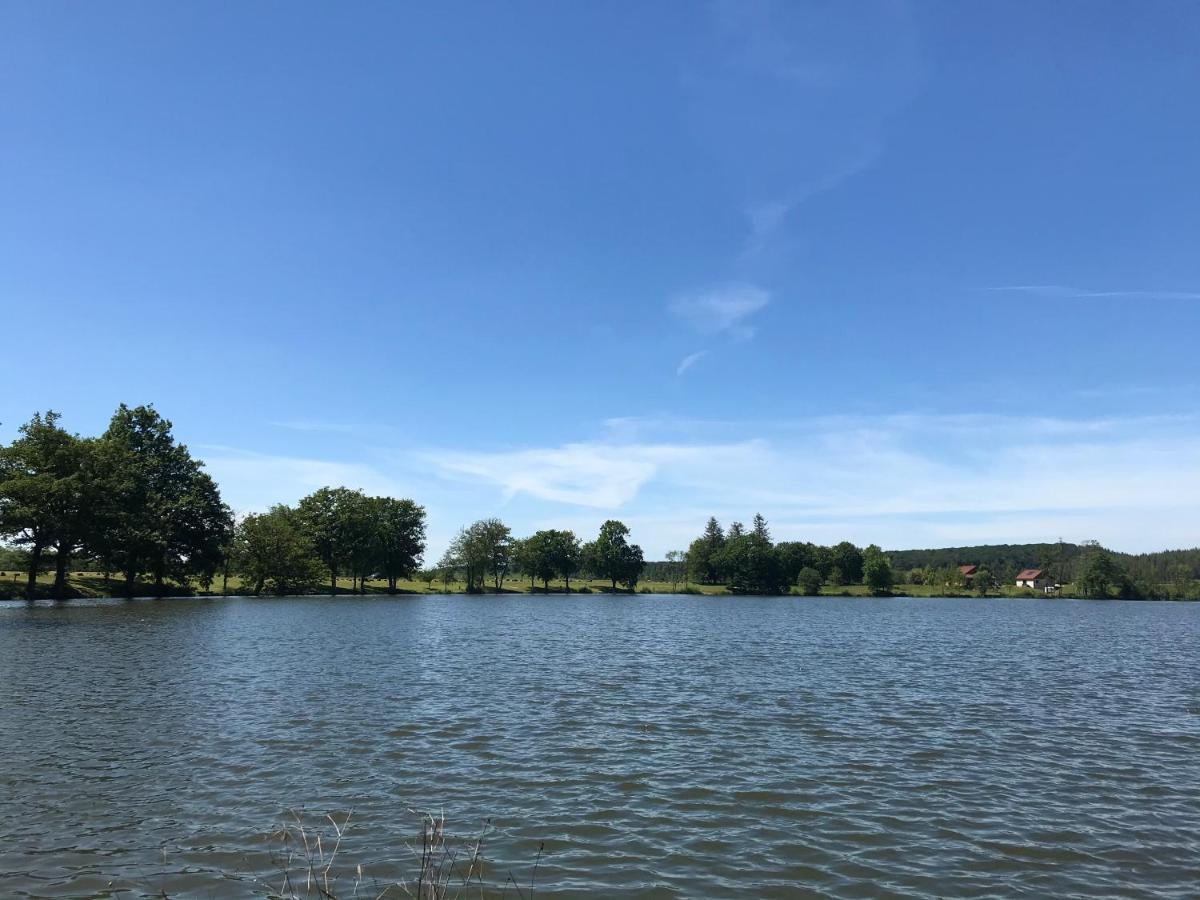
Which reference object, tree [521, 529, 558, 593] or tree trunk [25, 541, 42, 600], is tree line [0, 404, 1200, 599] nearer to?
tree trunk [25, 541, 42, 600]

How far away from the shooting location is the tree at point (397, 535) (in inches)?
5802

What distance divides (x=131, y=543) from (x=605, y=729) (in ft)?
284

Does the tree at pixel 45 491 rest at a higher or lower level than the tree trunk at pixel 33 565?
higher

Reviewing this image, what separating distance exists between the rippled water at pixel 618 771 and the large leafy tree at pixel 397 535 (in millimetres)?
111024

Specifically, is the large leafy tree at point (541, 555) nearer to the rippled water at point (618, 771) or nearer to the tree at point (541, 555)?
the tree at point (541, 555)

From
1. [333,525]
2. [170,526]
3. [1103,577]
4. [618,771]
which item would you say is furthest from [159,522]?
[1103,577]

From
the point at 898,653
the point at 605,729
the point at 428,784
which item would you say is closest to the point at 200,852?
the point at 428,784

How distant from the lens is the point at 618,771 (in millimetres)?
17453

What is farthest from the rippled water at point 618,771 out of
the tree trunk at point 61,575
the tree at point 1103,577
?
the tree at point 1103,577

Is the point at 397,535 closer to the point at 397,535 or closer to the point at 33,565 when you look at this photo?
the point at 397,535

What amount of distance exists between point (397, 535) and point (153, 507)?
5983cm

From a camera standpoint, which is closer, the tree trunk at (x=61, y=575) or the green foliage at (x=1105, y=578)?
the tree trunk at (x=61, y=575)

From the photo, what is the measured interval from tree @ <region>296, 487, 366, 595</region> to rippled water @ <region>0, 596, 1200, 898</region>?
103 metres

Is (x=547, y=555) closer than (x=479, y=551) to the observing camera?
No
